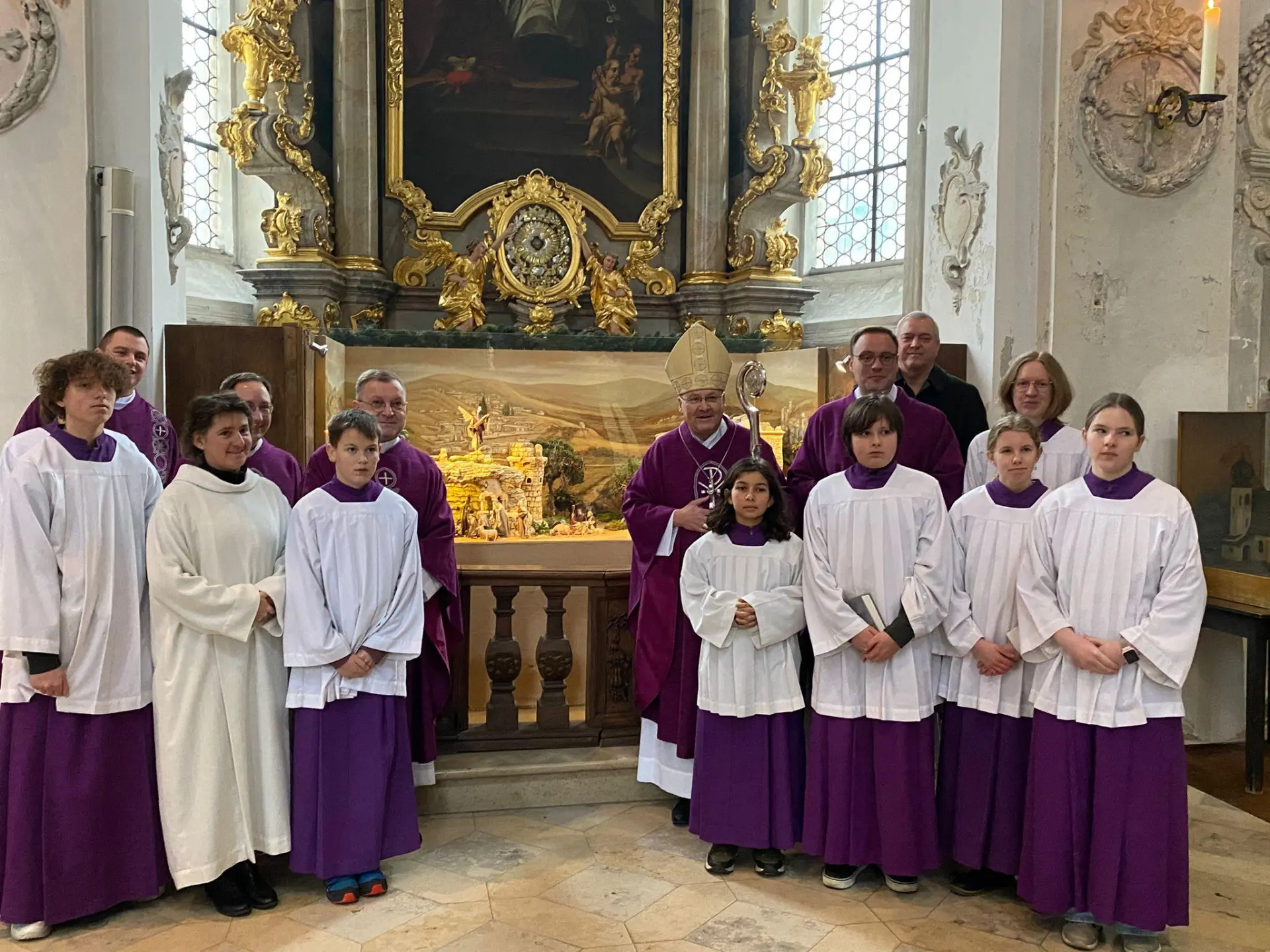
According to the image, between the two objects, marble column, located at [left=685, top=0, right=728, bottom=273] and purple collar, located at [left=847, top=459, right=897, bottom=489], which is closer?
purple collar, located at [left=847, top=459, right=897, bottom=489]

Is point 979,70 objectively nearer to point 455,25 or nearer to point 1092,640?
point 1092,640

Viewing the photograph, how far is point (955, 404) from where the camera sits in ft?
15.9

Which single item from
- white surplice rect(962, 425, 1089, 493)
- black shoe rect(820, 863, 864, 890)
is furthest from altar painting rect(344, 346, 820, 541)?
black shoe rect(820, 863, 864, 890)

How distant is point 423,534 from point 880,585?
187cm

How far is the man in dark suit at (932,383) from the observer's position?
4.59 m

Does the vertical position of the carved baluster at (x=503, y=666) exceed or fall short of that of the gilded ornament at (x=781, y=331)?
it falls short

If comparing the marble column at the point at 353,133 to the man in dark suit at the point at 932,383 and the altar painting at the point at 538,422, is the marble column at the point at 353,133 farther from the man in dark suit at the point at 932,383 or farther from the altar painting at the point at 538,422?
the man in dark suit at the point at 932,383

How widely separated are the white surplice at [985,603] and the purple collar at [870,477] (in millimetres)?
285

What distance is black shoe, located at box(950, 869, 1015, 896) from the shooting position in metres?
3.78

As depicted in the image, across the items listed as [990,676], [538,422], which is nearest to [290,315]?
[538,422]

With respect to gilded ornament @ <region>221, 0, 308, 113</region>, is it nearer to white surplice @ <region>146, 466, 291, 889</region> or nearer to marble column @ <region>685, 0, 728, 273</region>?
marble column @ <region>685, 0, 728, 273</region>

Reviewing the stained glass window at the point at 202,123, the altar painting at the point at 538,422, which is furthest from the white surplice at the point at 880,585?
the stained glass window at the point at 202,123

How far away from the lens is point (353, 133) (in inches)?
351

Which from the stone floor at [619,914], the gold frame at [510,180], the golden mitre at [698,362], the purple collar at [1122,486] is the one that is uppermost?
the gold frame at [510,180]
